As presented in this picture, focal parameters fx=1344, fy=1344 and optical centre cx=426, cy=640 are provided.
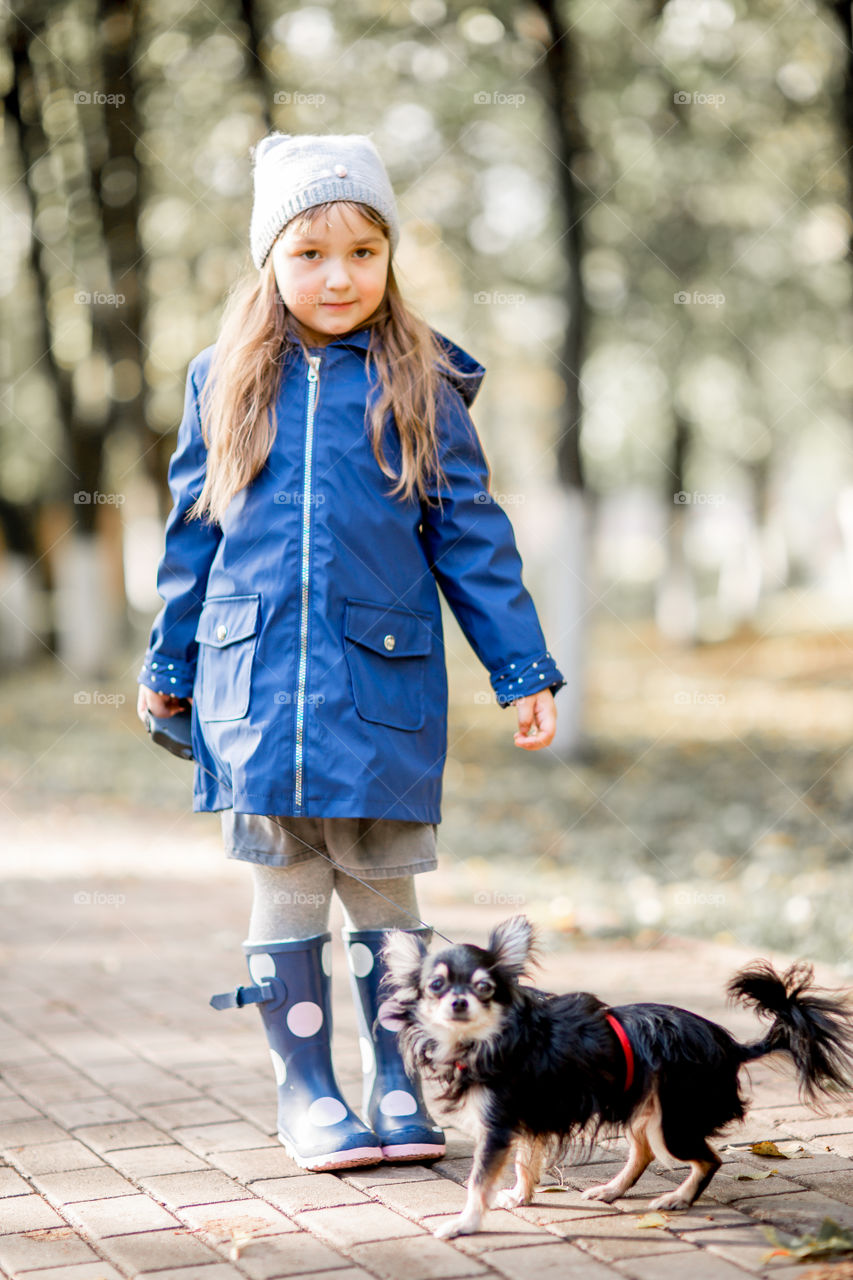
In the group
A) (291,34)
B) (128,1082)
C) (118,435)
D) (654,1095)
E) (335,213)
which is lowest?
(128,1082)

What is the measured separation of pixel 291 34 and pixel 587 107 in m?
2.85

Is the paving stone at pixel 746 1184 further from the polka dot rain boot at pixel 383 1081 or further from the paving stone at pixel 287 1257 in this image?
the paving stone at pixel 287 1257

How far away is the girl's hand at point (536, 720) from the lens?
2.83 metres

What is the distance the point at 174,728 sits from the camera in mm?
3088

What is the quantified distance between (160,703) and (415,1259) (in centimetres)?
133

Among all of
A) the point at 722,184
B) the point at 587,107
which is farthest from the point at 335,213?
the point at 722,184

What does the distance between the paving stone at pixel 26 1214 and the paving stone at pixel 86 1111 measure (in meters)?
0.48

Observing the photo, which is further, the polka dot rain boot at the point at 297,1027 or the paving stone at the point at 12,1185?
the polka dot rain boot at the point at 297,1027

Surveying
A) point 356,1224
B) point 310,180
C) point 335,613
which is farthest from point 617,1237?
point 310,180

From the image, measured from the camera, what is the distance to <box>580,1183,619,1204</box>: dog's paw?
8.59 ft

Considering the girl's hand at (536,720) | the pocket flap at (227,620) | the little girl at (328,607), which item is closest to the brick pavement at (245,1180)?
the little girl at (328,607)

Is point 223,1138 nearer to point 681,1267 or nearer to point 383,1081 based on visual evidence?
point 383,1081

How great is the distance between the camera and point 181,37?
13.0 m

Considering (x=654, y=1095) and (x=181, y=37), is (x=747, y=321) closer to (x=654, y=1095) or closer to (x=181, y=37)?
(x=181, y=37)
